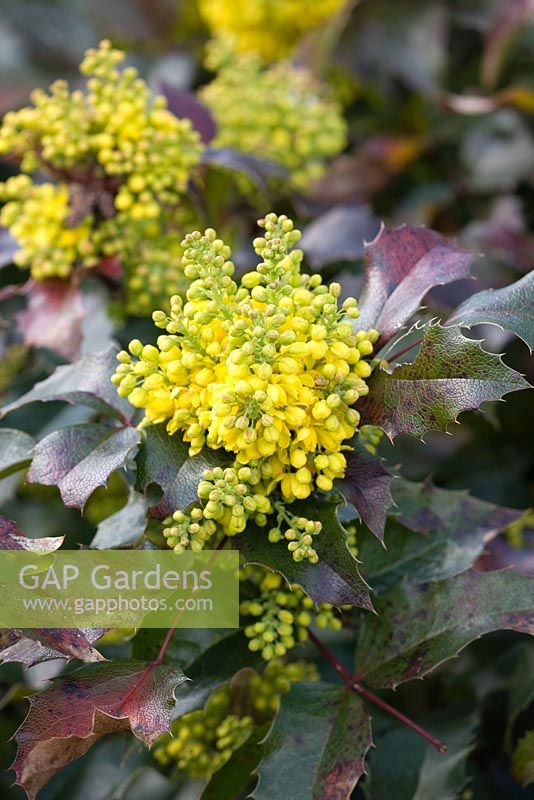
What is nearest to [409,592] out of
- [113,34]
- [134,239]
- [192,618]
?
[192,618]

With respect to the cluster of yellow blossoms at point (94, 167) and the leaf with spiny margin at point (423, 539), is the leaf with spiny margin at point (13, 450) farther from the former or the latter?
the leaf with spiny margin at point (423, 539)

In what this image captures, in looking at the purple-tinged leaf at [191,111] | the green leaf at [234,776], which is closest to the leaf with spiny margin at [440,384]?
the green leaf at [234,776]

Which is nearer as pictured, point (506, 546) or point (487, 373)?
point (487, 373)

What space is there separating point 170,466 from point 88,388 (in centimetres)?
17

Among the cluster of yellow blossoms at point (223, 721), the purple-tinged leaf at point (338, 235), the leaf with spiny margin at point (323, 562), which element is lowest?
the cluster of yellow blossoms at point (223, 721)

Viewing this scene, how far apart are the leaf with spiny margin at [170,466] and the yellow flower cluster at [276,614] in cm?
15

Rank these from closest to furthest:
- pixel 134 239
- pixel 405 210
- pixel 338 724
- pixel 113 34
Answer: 1. pixel 338 724
2. pixel 134 239
3. pixel 405 210
4. pixel 113 34

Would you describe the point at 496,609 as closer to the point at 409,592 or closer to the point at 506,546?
the point at 409,592

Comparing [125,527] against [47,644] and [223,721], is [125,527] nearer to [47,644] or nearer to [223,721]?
[47,644]

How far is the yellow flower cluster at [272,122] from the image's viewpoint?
135 centimetres

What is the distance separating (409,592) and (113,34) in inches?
59.3

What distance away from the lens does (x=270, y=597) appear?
83 centimetres

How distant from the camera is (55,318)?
1.08m

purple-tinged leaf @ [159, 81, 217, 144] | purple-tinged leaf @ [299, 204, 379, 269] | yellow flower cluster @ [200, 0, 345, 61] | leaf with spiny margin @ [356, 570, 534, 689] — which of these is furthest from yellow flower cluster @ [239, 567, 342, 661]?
yellow flower cluster @ [200, 0, 345, 61]
